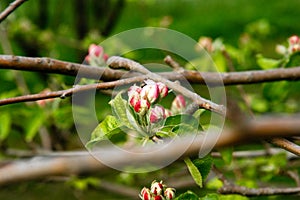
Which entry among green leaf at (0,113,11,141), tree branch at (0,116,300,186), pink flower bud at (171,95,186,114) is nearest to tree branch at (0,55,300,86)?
pink flower bud at (171,95,186,114)

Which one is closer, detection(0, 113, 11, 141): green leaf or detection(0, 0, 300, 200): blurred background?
detection(0, 113, 11, 141): green leaf

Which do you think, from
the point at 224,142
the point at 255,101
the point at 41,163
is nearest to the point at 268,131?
the point at 224,142

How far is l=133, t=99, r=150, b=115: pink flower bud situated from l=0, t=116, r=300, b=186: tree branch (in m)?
0.26

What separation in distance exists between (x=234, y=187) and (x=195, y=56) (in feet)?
3.53

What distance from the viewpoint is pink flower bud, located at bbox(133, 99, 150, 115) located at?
0.61 meters

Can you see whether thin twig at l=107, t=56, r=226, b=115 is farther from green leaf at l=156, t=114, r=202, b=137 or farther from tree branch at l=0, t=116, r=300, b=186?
tree branch at l=0, t=116, r=300, b=186

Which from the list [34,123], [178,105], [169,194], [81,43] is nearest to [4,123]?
[34,123]

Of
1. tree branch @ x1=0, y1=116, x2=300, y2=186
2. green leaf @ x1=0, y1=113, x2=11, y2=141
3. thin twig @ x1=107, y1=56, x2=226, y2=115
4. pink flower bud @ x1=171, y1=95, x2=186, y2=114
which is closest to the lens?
tree branch @ x1=0, y1=116, x2=300, y2=186

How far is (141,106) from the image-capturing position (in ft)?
2.02

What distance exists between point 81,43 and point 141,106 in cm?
191

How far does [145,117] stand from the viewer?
63 cm

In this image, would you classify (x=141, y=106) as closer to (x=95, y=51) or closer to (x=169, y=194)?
(x=169, y=194)

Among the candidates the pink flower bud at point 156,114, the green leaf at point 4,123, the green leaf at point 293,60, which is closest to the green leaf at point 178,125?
the pink flower bud at point 156,114

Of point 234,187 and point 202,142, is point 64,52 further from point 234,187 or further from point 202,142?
point 202,142
